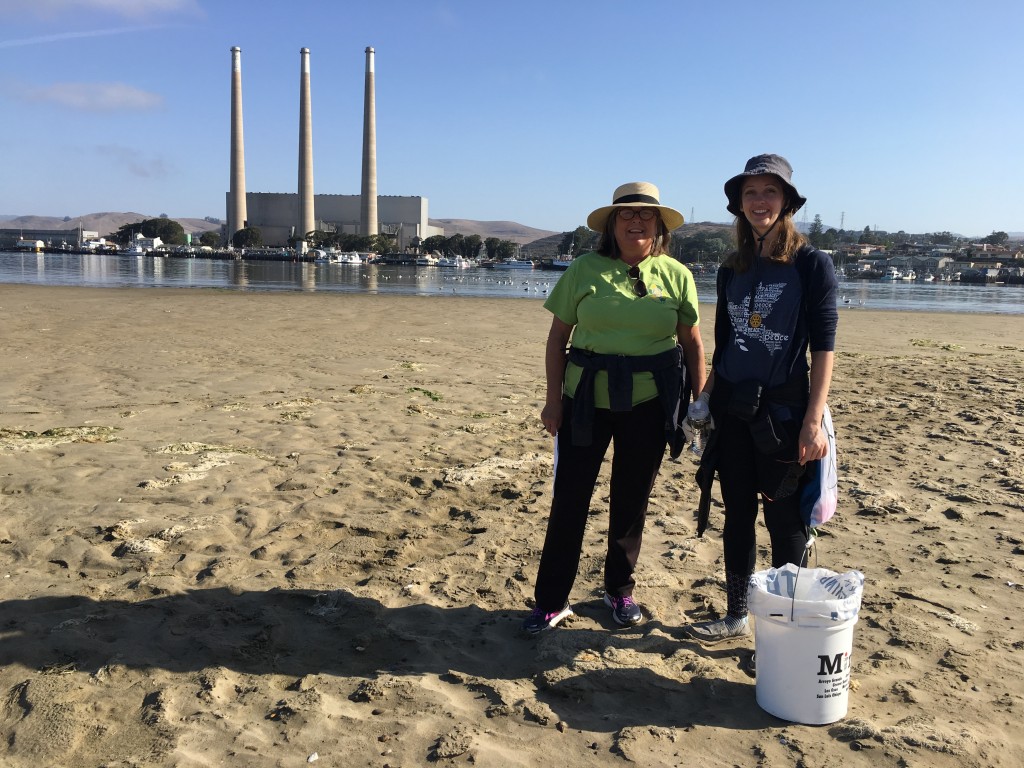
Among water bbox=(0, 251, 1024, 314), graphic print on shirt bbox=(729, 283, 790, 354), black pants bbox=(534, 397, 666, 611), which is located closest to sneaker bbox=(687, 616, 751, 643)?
black pants bbox=(534, 397, 666, 611)

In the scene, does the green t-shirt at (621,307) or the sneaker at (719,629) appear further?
the sneaker at (719,629)

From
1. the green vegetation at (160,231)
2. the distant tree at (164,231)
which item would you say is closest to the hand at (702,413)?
the green vegetation at (160,231)

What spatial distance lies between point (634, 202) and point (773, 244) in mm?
548

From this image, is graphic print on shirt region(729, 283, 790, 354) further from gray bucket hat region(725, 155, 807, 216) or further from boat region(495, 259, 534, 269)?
boat region(495, 259, 534, 269)

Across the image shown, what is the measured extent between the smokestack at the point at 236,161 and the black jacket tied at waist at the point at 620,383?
441ft

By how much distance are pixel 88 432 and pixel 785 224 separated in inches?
209

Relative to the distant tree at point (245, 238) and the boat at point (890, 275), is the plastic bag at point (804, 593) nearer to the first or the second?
the boat at point (890, 275)

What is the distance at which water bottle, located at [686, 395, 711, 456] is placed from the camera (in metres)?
3.06

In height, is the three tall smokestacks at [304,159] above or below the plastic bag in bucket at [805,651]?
above

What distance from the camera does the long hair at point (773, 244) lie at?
2.92 metres

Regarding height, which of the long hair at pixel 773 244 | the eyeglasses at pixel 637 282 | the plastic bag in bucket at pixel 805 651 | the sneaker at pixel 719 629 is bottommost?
the sneaker at pixel 719 629

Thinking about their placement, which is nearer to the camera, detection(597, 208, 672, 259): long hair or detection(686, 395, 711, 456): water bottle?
detection(686, 395, 711, 456): water bottle

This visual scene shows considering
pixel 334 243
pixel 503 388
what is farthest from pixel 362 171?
pixel 503 388

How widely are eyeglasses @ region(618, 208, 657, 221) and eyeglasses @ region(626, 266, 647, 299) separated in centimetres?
20
